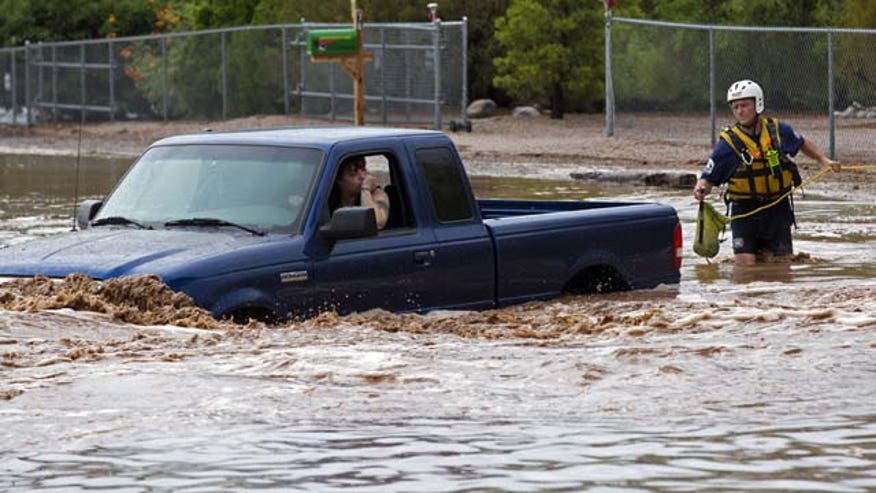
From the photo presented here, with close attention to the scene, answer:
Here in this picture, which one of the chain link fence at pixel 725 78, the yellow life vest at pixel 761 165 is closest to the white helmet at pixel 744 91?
the yellow life vest at pixel 761 165

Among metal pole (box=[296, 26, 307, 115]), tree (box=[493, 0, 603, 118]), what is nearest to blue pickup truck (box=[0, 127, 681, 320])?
tree (box=[493, 0, 603, 118])

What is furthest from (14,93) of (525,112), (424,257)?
(424,257)

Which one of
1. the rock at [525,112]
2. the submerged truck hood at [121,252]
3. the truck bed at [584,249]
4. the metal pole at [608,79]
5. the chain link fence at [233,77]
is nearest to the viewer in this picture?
the submerged truck hood at [121,252]

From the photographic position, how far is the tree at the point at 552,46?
3631 cm

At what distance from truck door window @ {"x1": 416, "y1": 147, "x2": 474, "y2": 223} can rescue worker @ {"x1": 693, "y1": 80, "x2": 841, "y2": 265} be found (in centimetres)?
372

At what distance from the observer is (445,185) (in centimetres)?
1212

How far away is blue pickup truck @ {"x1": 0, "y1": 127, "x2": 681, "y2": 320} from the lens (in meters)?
10.7

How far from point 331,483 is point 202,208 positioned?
4429 millimetres

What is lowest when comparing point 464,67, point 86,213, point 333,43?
point 86,213

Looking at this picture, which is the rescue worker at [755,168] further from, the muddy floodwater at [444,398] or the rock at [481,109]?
the rock at [481,109]

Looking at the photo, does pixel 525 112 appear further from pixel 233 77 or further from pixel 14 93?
pixel 14 93

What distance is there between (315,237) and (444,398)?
2.39 metres

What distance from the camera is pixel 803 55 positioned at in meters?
29.5

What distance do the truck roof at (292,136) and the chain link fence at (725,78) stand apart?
50.9ft
